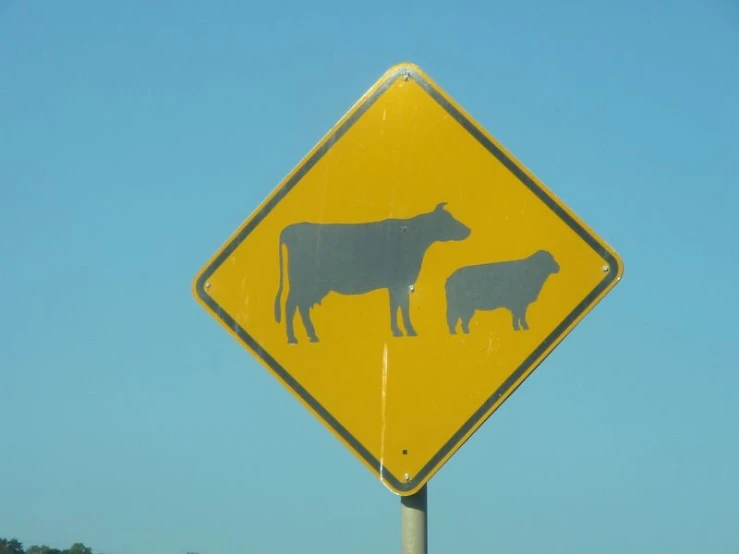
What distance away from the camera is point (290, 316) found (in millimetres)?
2436

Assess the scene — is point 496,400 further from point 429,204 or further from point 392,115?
point 392,115

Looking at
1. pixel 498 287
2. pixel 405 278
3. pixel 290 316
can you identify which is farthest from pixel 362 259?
pixel 498 287

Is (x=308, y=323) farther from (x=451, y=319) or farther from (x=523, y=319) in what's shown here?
(x=523, y=319)

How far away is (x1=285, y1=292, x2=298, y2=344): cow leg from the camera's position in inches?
95.7

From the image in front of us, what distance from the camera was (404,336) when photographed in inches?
92.7

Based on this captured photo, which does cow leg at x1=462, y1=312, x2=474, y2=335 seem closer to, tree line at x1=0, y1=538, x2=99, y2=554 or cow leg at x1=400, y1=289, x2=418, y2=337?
cow leg at x1=400, y1=289, x2=418, y2=337

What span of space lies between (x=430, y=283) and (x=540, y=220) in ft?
1.03

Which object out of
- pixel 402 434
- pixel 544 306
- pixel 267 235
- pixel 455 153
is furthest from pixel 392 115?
pixel 402 434

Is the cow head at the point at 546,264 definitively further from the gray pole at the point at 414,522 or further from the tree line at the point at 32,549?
the tree line at the point at 32,549

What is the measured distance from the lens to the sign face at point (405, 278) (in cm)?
233

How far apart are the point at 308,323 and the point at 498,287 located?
1.50ft

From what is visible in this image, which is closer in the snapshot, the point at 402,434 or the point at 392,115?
the point at 402,434

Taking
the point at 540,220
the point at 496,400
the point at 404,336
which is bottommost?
the point at 496,400

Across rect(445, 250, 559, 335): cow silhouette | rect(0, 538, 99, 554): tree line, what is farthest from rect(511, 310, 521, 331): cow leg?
rect(0, 538, 99, 554): tree line
